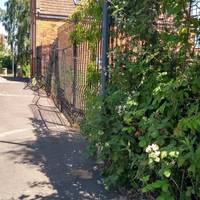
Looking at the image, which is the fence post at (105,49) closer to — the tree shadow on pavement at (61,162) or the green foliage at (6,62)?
the tree shadow on pavement at (61,162)

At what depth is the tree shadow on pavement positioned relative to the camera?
5001 mm

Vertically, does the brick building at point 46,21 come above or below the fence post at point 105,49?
above

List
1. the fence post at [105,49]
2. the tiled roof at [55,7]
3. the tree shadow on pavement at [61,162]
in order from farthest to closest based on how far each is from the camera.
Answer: the tiled roof at [55,7]
the fence post at [105,49]
the tree shadow on pavement at [61,162]

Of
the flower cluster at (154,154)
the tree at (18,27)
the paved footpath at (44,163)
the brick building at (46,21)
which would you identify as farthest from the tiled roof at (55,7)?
the flower cluster at (154,154)

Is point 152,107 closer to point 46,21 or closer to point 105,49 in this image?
point 105,49

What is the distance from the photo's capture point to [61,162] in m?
6.39

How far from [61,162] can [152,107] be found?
2.75m

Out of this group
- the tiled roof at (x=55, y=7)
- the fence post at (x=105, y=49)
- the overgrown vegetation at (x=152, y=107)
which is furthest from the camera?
the tiled roof at (x=55, y=7)

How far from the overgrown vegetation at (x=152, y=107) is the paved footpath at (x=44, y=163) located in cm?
39

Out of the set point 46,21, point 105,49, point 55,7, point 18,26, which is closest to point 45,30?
point 46,21

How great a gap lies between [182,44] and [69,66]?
6810 millimetres

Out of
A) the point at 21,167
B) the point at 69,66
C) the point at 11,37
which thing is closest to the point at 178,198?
the point at 21,167

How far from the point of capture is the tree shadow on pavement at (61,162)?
16.4ft

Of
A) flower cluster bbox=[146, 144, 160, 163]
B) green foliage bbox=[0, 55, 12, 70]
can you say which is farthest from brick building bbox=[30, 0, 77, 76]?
green foliage bbox=[0, 55, 12, 70]
